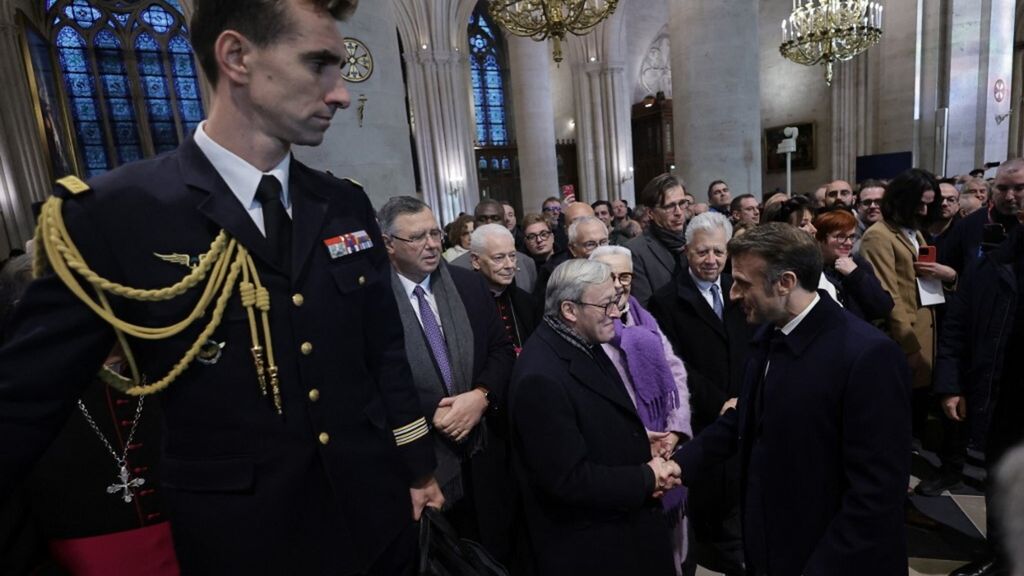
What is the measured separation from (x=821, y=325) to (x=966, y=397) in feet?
6.32

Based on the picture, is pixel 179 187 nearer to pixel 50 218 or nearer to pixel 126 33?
pixel 50 218

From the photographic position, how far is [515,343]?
313 cm

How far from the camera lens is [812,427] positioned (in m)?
1.64

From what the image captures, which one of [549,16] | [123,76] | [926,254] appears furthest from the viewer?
[123,76]

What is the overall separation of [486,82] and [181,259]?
2390 cm

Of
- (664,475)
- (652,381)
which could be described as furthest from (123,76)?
(664,475)

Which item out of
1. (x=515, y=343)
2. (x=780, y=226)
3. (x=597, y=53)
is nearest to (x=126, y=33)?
(x=597, y=53)

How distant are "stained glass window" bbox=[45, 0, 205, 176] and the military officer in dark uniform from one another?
60.9 ft

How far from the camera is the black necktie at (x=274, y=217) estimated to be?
1.18m

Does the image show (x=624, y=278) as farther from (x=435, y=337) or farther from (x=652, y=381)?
(x=435, y=337)

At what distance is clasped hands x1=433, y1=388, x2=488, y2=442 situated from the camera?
2273 mm

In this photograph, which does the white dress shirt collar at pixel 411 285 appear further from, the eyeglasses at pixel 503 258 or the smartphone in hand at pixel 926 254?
the smartphone in hand at pixel 926 254

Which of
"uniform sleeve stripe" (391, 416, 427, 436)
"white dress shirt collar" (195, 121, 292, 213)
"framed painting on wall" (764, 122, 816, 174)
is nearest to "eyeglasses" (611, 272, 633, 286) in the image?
"uniform sleeve stripe" (391, 416, 427, 436)

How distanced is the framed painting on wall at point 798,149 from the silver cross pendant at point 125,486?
1702 cm
